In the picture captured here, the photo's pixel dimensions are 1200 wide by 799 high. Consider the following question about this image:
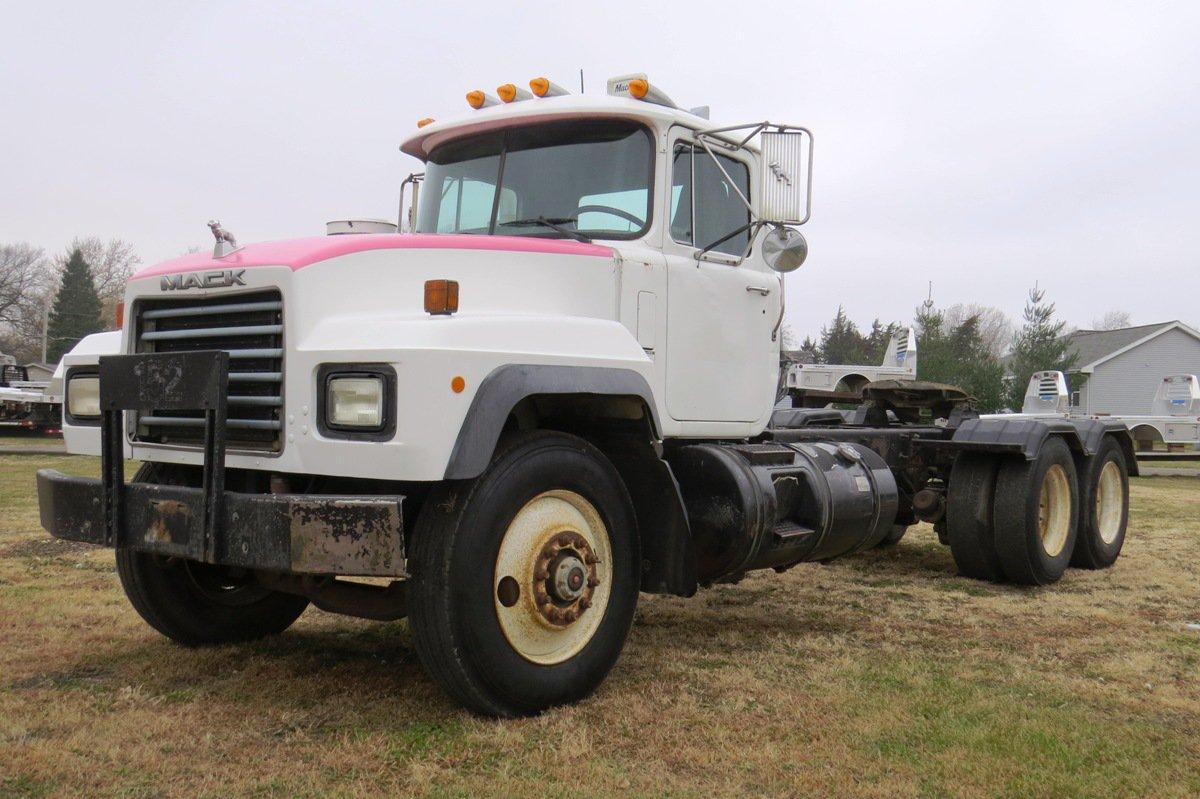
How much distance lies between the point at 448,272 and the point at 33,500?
347 inches

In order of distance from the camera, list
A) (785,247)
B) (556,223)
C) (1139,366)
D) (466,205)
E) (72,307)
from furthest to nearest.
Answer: (72,307), (1139,366), (466,205), (785,247), (556,223)

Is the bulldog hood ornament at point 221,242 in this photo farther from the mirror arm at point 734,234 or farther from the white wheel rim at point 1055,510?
the white wheel rim at point 1055,510

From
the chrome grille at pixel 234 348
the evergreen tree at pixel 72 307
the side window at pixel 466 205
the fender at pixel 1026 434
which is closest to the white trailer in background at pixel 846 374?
the fender at pixel 1026 434

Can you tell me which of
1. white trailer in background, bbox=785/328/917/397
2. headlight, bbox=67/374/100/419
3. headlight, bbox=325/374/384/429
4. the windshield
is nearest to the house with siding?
white trailer in background, bbox=785/328/917/397

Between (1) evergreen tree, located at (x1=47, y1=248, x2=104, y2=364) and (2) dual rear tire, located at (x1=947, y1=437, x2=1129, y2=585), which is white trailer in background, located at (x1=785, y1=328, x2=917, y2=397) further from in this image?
(1) evergreen tree, located at (x1=47, y1=248, x2=104, y2=364)

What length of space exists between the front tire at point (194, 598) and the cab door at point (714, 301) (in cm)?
231

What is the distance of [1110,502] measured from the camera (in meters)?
9.07

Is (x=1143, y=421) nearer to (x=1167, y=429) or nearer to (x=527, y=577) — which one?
(x=1167, y=429)

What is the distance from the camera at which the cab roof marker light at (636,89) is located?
5.33 m

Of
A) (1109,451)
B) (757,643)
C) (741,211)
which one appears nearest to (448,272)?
(741,211)

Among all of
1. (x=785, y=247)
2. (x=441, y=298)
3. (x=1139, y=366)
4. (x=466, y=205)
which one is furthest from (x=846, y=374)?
(x=1139, y=366)

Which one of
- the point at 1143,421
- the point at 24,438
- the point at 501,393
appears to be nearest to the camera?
the point at 501,393

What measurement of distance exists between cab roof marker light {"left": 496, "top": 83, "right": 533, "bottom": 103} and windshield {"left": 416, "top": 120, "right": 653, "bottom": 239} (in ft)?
0.57

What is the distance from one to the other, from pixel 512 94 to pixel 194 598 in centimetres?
295
